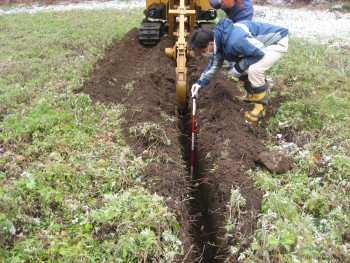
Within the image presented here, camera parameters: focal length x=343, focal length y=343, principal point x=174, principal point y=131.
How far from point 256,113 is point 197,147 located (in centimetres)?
103

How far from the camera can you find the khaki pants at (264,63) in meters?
5.07

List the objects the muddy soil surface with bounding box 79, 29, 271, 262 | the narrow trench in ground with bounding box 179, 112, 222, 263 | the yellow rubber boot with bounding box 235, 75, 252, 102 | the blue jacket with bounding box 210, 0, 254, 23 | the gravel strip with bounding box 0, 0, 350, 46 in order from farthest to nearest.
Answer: the gravel strip with bounding box 0, 0, 350, 46
the blue jacket with bounding box 210, 0, 254, 23
the yellow rubber boot with bounding box 235, 75, 252, 102
the narrow trench in ground with bounding box 179, 112, 222, 263
the muddy soil surface with bounding box 79, 29, 271, 262

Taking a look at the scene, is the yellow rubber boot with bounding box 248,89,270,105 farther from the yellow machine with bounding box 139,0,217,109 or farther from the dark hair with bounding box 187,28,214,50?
the yellow machine with bounding box 139,0,217,109

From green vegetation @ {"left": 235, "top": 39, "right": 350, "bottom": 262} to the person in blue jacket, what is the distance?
1.62 feet

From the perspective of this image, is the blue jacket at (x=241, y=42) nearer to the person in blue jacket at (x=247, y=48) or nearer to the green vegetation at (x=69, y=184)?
the person in blue jacket at (x=247, y=48)

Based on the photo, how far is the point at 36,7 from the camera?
19.3 m

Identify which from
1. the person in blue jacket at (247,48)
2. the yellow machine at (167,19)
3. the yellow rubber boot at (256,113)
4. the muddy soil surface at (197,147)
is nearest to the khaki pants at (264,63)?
the person in blue jacket at (247,48)

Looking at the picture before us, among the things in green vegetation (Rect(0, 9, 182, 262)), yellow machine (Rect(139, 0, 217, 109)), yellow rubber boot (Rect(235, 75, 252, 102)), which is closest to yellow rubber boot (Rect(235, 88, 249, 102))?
yellow rubber boot (Rect(235, 75, 252, 102))

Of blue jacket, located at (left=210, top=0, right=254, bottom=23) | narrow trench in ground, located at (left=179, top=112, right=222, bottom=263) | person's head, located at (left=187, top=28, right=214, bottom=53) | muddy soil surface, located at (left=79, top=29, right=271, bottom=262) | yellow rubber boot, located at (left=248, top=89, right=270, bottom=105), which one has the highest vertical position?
blue jacket, located at (left=210, top=0, right=254, bottom=23)

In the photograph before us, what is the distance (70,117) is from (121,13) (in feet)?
36.5

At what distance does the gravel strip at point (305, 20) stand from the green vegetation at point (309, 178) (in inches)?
181

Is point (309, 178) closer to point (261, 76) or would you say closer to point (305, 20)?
point (261, 76)

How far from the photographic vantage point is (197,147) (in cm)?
519

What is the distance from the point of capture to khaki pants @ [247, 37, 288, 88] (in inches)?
200
